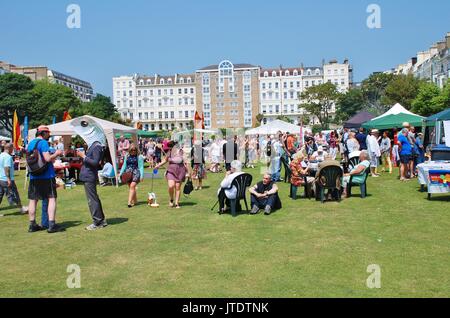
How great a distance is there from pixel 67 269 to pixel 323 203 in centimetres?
666

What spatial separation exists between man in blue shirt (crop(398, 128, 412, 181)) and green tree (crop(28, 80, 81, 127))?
61.8 meters

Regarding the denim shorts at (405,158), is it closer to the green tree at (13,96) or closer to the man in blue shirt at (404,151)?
the man in blue shirt at (404,151)

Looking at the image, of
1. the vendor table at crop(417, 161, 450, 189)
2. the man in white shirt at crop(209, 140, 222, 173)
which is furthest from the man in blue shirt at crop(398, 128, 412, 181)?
the man in white shirt at crop(209, 140, 222, 173)

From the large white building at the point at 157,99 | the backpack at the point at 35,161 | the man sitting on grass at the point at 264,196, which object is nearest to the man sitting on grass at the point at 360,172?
the man sitting on grass at the point at 264,196

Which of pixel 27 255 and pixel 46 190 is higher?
pixel 46 190

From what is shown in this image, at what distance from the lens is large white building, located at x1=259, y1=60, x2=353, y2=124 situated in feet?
385

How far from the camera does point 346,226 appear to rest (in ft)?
27.1

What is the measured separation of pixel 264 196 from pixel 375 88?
66120 mm

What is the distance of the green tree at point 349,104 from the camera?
78569mm

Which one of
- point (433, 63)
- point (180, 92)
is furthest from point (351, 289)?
point (180, 92)

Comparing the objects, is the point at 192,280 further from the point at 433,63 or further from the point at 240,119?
the point at 240,119

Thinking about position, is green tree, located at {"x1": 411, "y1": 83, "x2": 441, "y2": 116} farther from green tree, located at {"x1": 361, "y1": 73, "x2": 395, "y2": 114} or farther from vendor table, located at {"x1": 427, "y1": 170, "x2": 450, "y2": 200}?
vendor table, located at {"x1": 427, "y1": 170, "x2": 450, "y2": 200}

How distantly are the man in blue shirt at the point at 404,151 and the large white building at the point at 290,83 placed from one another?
10297 cm

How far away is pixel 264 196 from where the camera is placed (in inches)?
389
